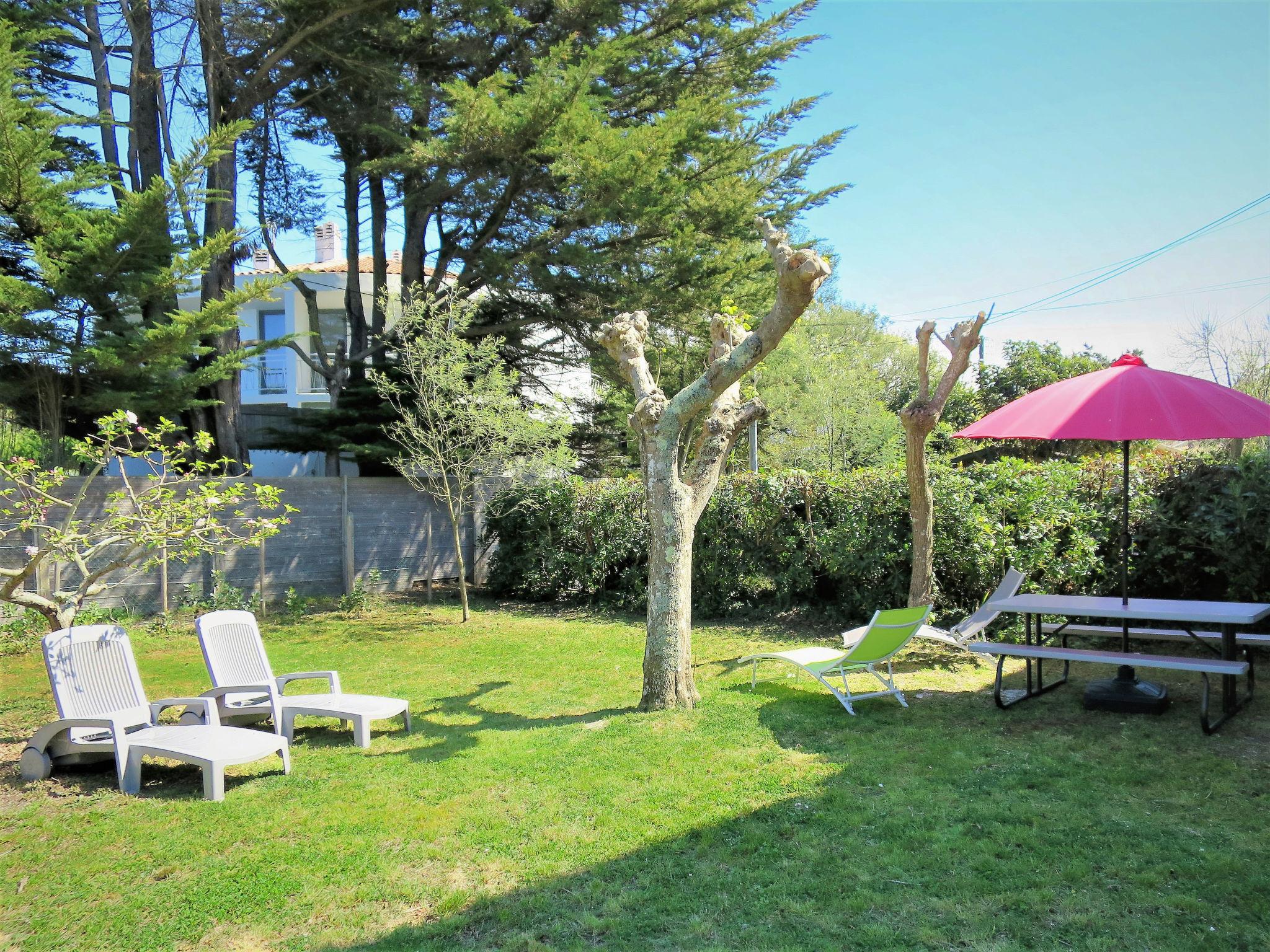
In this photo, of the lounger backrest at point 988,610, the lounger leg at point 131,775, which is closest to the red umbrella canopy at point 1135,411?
the lounger backrest at point 988,610

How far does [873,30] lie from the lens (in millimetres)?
16438

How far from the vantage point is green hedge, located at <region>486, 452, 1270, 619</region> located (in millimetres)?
9078

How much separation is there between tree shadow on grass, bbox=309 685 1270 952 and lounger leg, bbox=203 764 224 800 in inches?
86.7

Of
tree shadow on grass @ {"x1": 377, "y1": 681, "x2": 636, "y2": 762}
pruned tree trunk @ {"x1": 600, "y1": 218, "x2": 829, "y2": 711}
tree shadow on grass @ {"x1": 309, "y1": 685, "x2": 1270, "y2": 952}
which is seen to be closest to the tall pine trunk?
tree shadow on grass @ {"x1": 377, "y1": 681, "x2": 636, "y2": 762}

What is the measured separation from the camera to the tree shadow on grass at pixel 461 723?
6570 mm

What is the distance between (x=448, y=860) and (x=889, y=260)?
30.4 metres

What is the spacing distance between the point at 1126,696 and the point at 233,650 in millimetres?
7689

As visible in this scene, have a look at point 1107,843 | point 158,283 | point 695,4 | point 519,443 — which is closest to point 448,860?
point 1107,843

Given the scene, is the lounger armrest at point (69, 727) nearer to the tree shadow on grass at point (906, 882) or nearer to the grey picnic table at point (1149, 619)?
the tree shadow on grass at point (906, 882)

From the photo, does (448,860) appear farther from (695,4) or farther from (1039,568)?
(695,4)

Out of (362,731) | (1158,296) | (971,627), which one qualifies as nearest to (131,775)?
(362,731)

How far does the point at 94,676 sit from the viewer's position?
6.47 m

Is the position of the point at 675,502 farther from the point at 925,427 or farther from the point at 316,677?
the point at 316,677

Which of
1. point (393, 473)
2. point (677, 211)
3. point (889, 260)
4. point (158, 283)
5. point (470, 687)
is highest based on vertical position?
point (889, 260)
